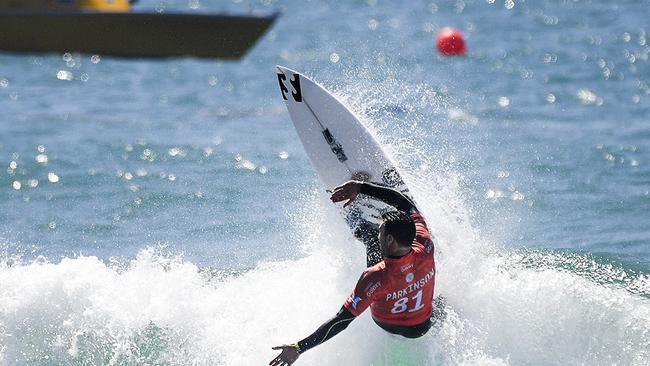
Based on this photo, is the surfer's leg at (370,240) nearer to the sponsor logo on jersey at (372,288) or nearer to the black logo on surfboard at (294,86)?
the sponsor logo on jersey at (372,288)

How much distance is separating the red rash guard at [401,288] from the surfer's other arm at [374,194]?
1.55 feet

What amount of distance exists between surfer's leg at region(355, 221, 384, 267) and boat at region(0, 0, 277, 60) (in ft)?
17.7

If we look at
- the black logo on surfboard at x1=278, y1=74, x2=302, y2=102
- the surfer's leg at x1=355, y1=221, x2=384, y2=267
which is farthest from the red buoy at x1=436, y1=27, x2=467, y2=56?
the surfer's leg at x1=355, y1=221, x2=384, y2=267

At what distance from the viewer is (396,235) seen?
6.59 metres

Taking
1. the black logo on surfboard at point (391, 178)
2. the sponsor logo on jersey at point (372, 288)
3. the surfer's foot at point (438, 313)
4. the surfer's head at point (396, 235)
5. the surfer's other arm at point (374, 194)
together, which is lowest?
the surfer's foot at point (438, 313)

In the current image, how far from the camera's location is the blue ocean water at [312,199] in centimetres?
812

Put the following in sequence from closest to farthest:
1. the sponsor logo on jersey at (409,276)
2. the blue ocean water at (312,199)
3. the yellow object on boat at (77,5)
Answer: the sponsor logo on jersey at (409,276) < the blue ocean water at (312,199) < the yellow object on boat at (77,5)

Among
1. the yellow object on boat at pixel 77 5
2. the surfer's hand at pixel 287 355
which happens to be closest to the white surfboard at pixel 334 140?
the surfer's hand at pixel 287 355

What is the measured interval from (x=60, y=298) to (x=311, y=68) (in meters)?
12.1

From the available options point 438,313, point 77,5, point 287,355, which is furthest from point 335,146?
point 77,5

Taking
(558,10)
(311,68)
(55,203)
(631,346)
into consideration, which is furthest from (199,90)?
(631,346)

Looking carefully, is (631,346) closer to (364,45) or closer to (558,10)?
(364,45)

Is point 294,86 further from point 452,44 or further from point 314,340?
point 452,44

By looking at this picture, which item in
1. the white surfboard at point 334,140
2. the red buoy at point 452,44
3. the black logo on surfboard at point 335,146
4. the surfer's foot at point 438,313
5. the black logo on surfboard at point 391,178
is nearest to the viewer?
the surfer's foot at point 438,313
